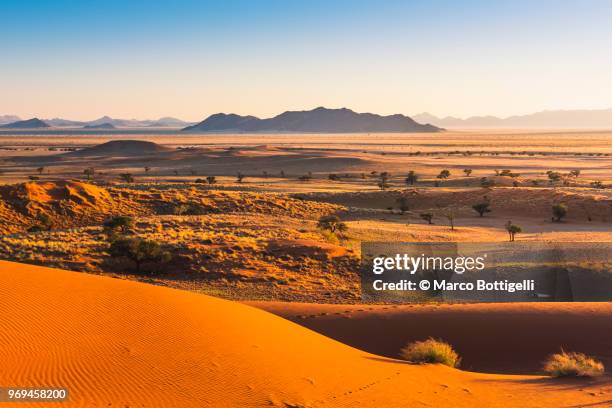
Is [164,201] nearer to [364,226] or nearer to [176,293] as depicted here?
[364,226]

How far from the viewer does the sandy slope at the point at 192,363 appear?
8703 mm

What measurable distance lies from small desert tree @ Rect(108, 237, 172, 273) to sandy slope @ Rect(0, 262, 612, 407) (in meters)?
10.8

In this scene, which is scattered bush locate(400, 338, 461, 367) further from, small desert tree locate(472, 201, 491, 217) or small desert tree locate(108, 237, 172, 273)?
small desert tree locate(472, 201, 491, 217)

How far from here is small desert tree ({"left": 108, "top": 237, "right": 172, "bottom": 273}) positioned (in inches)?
954

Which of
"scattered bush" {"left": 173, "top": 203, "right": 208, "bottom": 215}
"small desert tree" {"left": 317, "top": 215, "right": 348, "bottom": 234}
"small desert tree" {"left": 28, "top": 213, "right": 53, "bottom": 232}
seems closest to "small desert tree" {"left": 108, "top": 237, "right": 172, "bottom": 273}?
"small desert tree" {"left": 317, "top": 215, "right": 348, "bottom": 234}

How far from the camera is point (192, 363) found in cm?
979

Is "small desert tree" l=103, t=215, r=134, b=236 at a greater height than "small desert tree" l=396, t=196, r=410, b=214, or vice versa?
"small desert tree" l=103, t=215, r=134, b=236

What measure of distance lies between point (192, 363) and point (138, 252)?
604 inches

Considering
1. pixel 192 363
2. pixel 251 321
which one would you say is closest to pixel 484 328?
pixel 251 321

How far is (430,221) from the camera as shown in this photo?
40.0 m

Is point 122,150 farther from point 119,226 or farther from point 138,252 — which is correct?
point 138,252

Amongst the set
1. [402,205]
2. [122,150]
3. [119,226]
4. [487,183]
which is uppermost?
[122,150]

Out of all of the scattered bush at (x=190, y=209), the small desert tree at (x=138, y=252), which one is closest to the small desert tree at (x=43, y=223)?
the scattered bush at (x=190, y=209)

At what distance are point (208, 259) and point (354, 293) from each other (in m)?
7.23
